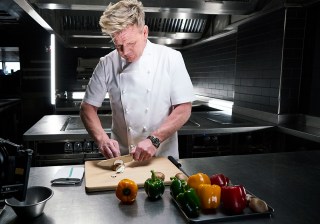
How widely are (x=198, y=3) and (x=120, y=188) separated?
179 centimetres

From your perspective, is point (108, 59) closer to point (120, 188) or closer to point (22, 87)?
point (120, 188)

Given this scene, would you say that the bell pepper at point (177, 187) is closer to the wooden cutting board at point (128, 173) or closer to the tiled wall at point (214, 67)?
the wooden cutting board at point (128, 173)

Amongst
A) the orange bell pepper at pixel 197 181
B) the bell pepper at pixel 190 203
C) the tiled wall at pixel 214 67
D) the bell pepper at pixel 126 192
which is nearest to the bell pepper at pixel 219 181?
the orange bell pepper at pixel 197 181

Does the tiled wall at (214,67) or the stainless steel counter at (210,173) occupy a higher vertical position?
the tiled wall at (214,67)

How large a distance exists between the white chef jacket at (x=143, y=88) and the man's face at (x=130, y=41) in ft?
0.35

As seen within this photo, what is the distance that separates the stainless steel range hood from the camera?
2.33 m

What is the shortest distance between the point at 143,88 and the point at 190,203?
3.18ft

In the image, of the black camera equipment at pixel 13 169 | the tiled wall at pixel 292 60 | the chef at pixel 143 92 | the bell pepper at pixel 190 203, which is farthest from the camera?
the tiled wall at pixel 292 60

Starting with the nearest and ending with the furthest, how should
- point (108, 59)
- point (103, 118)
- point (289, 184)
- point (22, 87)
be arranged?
point (289, 184)
point (108, 59)
point (103, 118)
point (22, 87)

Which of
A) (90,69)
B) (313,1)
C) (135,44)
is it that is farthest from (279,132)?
(90,69)

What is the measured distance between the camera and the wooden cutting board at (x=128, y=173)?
1.23 m

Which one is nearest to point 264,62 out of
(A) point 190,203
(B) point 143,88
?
(B) point 143,88

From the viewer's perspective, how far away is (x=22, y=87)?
6332 mm

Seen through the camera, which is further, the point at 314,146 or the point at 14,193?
the point at 314,146
